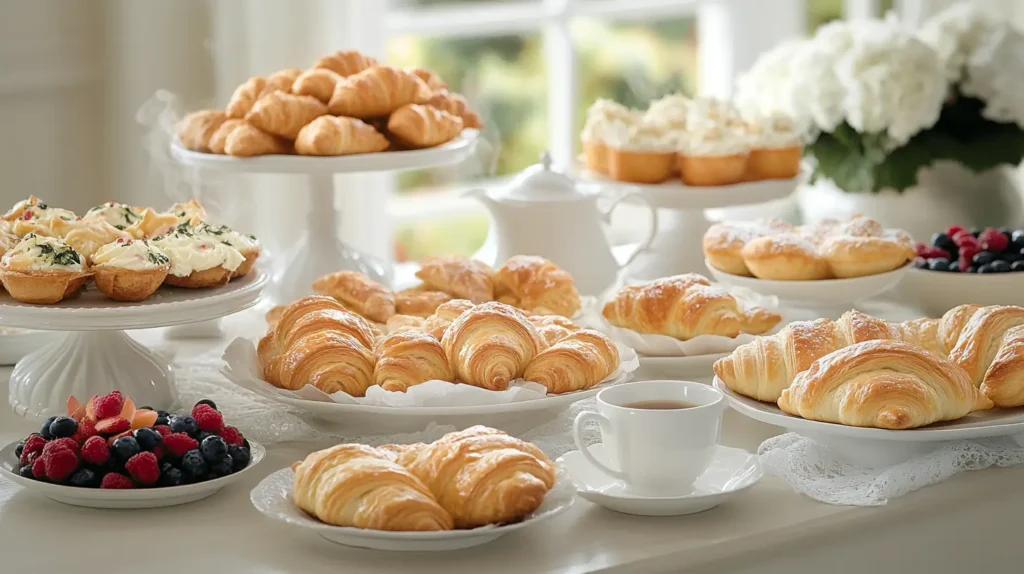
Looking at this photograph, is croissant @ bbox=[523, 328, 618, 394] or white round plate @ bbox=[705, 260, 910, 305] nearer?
croissant @ bbox=[523, 328, 618, 394]

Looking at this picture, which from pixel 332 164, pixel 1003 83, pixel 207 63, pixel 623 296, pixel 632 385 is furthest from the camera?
pixel 207 63

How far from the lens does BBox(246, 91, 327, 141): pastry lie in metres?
1.85

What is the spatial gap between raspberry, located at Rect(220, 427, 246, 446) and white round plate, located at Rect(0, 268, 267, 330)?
0.65 feet

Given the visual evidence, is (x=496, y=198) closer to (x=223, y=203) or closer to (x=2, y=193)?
(x=223, y=203)

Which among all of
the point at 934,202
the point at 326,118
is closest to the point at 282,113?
the point at 326,118

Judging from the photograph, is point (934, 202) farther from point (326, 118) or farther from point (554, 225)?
point (326, 118)

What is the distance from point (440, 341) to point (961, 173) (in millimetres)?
1231

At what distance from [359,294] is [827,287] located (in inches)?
25.4

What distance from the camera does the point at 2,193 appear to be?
2.63 meters

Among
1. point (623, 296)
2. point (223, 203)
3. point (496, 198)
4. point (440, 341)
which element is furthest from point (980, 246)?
point (223, 203)

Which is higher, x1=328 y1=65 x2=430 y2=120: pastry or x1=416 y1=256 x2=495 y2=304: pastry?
x1=328 y1=65 x2=430 y2=120: pastry

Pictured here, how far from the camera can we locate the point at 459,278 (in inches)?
69.4

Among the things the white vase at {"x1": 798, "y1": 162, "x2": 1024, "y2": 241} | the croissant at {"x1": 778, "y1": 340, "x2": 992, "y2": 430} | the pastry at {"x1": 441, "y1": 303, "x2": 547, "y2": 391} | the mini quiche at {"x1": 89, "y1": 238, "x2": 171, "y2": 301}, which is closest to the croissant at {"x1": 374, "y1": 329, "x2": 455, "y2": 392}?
the pastry at {"x1": 441, "y1": 303, "x2": 547, "y2": 391}

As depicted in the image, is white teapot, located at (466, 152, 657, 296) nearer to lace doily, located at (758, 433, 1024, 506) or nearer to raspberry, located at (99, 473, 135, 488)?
lace doily, located at (758, 433, 1024, 506)
